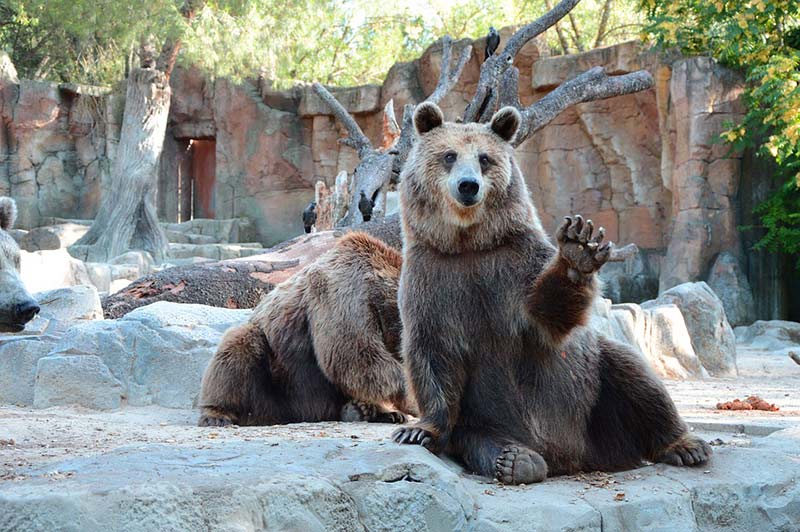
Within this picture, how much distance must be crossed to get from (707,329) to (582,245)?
297 inches


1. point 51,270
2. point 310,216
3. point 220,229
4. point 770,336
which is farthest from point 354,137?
point 220,229

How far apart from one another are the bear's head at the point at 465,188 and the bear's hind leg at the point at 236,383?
155 centimetres

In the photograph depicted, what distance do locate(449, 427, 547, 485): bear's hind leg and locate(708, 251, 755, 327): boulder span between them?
14.1 metres

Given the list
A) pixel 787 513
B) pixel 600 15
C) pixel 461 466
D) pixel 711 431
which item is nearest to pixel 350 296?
pixel 461 466

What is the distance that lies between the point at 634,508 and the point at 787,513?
0.67 meters

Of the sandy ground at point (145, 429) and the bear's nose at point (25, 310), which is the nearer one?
the sandy ground at point (145, 429)

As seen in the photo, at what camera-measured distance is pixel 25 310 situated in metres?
4.01

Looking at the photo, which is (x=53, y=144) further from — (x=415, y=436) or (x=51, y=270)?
(x=415, y=436)

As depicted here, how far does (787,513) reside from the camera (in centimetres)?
342

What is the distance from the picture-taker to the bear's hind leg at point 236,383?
16.1 feet

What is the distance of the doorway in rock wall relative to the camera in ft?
88.3

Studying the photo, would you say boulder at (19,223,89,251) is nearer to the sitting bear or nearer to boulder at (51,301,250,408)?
boulder at (51,301,250,408)

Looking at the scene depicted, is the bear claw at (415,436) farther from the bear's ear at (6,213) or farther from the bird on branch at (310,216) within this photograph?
the bird on branch at (310,216)

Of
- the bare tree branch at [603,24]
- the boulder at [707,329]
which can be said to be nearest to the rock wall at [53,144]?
the bare tree branch at [603,24]
